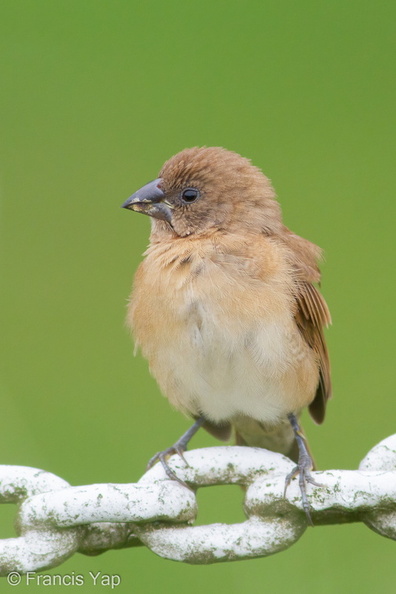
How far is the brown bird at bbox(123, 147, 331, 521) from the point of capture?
9.84 ft

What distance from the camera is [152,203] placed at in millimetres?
3328

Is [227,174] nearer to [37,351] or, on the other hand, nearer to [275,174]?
[275,174]

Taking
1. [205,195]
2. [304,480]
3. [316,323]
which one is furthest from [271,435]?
[304,480]

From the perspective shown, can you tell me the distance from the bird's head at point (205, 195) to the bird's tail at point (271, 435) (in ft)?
1.96

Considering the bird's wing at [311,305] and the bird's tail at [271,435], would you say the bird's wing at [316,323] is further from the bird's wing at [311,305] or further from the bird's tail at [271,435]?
the bird's tail at [271,435]

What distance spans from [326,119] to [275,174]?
26 cm

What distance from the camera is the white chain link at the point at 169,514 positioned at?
212 centimetres

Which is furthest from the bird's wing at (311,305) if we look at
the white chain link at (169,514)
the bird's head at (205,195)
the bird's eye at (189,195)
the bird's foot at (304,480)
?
the white chain link at (169,514)

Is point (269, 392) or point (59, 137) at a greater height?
point (59, 137)

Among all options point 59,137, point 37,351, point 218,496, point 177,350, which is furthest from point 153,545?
point 59,137

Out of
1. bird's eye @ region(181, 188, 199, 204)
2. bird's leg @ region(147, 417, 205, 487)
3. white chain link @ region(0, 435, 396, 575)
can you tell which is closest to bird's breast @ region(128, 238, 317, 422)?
bird's leg @ region(147, 417, 205, 487)

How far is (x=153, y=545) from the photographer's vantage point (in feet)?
7.22

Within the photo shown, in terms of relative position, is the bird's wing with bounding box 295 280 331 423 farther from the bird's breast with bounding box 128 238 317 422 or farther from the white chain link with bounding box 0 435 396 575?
the white chain link with bounding box 0 435 396 575

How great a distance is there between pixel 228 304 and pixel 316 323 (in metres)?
0.37
